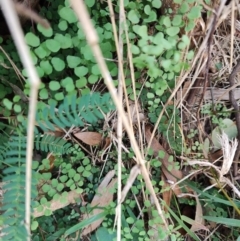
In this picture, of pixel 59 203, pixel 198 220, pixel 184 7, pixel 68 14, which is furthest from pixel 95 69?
pixel 198 220

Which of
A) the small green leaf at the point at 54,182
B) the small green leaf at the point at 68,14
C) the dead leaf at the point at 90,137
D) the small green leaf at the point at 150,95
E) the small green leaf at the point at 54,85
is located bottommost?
the small green leaf at the point at 54,182

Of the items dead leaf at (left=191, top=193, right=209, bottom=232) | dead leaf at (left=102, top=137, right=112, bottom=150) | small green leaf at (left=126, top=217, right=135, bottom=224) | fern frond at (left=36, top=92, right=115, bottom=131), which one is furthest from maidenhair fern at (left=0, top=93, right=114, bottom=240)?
dead leaf at (left=191, top=193, right=209, bottom=232)

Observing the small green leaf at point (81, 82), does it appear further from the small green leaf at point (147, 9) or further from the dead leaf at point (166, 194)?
the dead leaf at point (166, 194)

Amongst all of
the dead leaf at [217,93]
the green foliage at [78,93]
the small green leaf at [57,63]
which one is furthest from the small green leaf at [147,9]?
the dead leaf at [217,93]

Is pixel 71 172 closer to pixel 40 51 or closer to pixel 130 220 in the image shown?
pixel 130 220

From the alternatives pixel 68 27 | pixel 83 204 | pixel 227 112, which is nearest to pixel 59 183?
pixel 83 204

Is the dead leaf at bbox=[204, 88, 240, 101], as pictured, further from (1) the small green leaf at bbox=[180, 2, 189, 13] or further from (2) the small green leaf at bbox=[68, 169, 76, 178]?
(2) the small green leaf at bbox=[68, 169, 76, 178]

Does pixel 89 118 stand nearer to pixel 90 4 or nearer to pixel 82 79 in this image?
pixel 82 79
